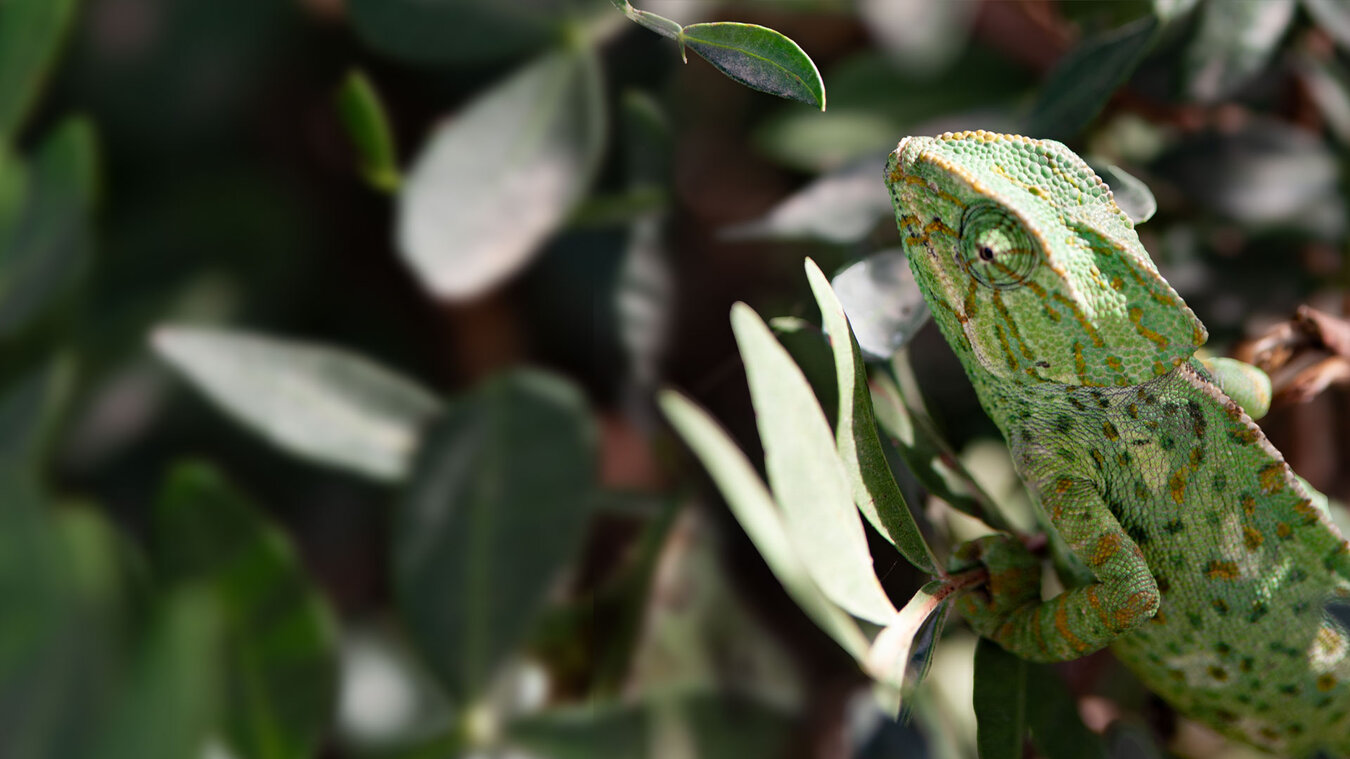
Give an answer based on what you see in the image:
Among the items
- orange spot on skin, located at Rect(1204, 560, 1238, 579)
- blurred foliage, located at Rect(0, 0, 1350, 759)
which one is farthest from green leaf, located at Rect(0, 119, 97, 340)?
orange spot on skin, located at Rect(1204, 560, 1238, 579)

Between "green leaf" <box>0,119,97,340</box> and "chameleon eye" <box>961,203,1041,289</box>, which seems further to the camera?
"green leaf" <box>0,119,97,340</box>

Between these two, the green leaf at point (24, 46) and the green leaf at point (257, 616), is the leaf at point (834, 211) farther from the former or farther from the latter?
the green leaf at point (24, 46)

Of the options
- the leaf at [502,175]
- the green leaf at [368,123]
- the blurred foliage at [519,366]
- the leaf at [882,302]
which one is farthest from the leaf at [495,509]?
the leaf at [882,302]

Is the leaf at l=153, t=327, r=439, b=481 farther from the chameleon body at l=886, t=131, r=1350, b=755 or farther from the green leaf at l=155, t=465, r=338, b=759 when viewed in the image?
the chameleon body at l=886, t=131, r=1350, b=755

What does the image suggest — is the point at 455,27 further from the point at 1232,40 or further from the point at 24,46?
the point at 1232,40

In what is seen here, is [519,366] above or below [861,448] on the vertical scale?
below

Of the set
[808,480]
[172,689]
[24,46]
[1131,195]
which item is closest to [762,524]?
[808,480]
